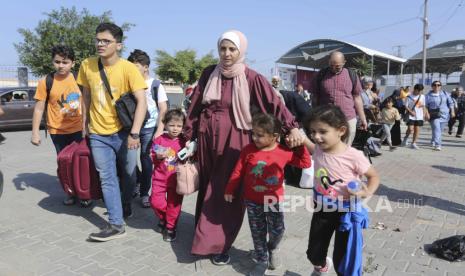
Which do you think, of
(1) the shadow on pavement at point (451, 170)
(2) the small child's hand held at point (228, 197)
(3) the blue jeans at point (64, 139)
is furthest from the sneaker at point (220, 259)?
(1) the shadow on pavement at point (451, 170)

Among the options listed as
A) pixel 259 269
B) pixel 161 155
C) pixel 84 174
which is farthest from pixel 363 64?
pixel 259 269

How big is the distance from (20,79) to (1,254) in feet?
59.0

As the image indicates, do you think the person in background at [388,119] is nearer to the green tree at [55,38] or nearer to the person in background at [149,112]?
the person in background at [149,112]

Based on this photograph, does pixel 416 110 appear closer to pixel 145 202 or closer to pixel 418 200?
pixel 418 200

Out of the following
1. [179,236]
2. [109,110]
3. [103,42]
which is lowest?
[179,236]

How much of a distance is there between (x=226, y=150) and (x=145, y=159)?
5.98ft

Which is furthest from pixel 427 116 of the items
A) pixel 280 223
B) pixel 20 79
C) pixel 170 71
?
pixel 170 71

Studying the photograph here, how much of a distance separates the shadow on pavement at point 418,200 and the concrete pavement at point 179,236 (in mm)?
11

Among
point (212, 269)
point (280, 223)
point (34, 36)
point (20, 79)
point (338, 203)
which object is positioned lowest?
point (212, 269)

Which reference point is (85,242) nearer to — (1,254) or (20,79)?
(1,254)

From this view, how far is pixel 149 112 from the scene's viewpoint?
14.9ft

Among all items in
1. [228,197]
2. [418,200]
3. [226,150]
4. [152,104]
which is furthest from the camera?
[418,200]

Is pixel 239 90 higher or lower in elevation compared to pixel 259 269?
higher

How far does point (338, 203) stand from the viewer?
8.38ft
